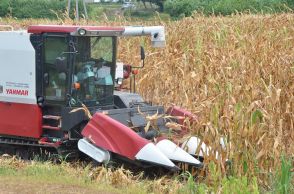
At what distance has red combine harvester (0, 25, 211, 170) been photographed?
27.7 feet

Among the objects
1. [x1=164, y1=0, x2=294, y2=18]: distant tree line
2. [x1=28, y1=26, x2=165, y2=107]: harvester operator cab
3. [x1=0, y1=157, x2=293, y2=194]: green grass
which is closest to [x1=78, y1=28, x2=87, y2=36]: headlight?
[x1=28, y1=26, x2=165, y2=107]: harvester operator cab

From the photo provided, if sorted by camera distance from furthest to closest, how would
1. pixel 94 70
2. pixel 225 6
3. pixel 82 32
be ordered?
pixel 225 6 → pixel 94 70 → pixel 82 32

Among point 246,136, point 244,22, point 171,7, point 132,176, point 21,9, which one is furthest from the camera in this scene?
point 21,9

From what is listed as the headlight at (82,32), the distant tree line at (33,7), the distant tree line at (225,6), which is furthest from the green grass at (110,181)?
the distant tree line at (33,7)

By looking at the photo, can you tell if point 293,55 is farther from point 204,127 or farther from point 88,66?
point 88,66

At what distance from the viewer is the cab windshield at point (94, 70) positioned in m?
8.66

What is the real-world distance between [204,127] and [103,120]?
1.36 meters

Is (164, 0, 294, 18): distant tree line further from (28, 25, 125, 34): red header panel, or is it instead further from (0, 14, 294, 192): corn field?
(28, 25, 125, 34): red header panel

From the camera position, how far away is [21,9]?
38844 millimetres

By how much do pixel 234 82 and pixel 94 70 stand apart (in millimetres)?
1993

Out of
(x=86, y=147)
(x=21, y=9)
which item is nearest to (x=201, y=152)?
(x=86, y=147)

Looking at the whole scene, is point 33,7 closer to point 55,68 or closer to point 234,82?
point 55,68

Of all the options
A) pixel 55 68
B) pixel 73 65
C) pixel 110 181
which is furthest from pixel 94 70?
pixel 110 181

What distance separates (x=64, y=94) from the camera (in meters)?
8.60
